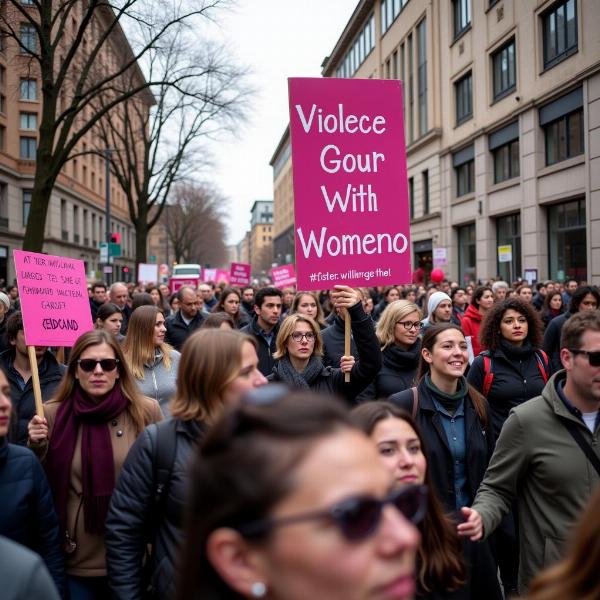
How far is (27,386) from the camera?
470 centimetres

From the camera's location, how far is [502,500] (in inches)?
125

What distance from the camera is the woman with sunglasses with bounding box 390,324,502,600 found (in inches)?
140

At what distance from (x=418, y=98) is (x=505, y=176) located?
11467 millimetres

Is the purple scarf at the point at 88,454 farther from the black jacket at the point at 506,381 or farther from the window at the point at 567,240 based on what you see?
the window at the point at 567,240

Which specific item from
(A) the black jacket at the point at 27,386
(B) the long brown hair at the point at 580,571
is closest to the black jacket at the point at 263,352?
(A) the black jacket at the point at 27,386

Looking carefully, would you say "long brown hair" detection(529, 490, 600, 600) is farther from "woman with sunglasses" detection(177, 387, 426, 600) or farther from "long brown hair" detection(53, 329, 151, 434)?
"long brown hair" detection(53, 329, 151, 434)

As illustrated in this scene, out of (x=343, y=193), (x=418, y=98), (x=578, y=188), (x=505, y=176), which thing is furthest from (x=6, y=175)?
(x=343, y=193)

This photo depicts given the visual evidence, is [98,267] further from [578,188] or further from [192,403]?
[192,403]

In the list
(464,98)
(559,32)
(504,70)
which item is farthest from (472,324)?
(464,98)

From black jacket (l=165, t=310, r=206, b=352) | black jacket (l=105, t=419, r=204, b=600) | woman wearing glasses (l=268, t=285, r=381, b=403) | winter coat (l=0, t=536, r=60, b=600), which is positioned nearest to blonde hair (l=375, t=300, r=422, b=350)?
woman wearing glasses (l=268, t=285, r=381, b=403)

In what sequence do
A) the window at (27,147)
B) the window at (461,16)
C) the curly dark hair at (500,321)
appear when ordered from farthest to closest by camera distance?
the window at (27,147) < the window at (461,16) < the curly dark hair at (500,321)

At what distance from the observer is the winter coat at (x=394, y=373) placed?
537cm

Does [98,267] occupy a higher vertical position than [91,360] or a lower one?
higher

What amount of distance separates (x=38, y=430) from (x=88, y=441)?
1.24 ft
